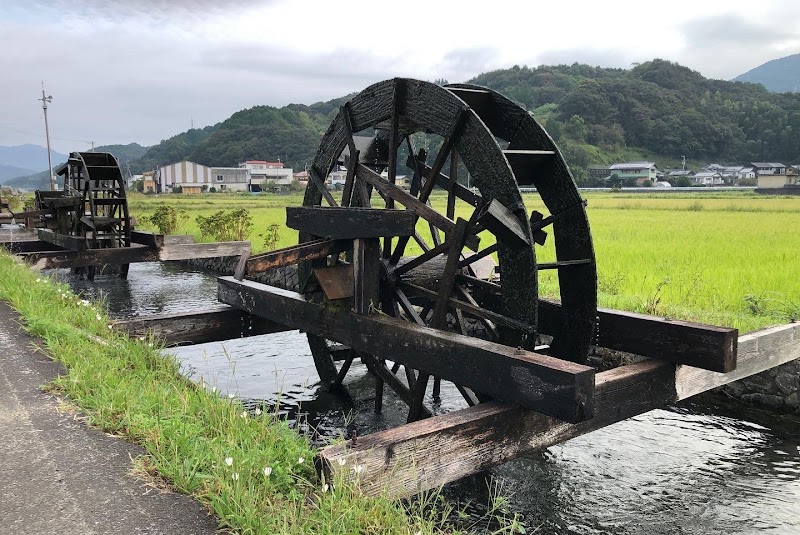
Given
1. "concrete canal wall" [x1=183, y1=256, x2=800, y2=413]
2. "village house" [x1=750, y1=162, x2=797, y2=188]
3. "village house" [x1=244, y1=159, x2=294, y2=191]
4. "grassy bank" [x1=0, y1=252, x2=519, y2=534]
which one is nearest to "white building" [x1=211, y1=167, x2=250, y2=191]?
"village house" [x1=244, y1=159, x2=294, y2=191]

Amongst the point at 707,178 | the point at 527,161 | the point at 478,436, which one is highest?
the point at 707,178

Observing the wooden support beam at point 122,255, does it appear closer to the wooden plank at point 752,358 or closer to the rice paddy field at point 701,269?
the rice paddy field at point 701,269

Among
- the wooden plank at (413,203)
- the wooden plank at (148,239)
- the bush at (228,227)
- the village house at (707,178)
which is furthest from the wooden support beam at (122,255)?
the village house at (707,178)

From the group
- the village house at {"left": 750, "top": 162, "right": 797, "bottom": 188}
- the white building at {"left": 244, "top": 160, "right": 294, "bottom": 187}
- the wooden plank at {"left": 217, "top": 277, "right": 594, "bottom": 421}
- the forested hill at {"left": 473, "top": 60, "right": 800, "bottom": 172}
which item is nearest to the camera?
the wooden plank at {"left": 217, "top": 277, "right": 594, "bottom": 421}

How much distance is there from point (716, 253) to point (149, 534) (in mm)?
12083

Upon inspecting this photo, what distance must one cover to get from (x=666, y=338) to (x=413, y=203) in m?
1.96

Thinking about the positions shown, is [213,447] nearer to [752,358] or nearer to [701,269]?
[752,358]

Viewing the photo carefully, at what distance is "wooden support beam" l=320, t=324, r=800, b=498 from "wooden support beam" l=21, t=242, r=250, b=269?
9.97 m

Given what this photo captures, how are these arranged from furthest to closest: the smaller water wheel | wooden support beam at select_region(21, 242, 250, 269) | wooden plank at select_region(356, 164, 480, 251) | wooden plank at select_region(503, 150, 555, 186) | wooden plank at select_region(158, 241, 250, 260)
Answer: the smaller water wheel
wooden plank at select_region(158, 241, 250, 260)
wooden support beam at select_region(21, 242, 250, 269)
wooden plank at select_region(503, 150, 555, 186)
wooden plank at select_region(356, 164, 480, 251)

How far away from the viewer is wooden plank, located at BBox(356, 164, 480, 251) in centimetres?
437

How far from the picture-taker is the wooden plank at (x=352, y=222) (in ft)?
14.1

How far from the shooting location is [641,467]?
5160 mm

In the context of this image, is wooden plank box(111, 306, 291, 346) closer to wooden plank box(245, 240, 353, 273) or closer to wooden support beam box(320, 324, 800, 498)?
wooden plank box(245, 240, 353, 273)

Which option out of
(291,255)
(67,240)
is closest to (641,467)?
(291,255)
